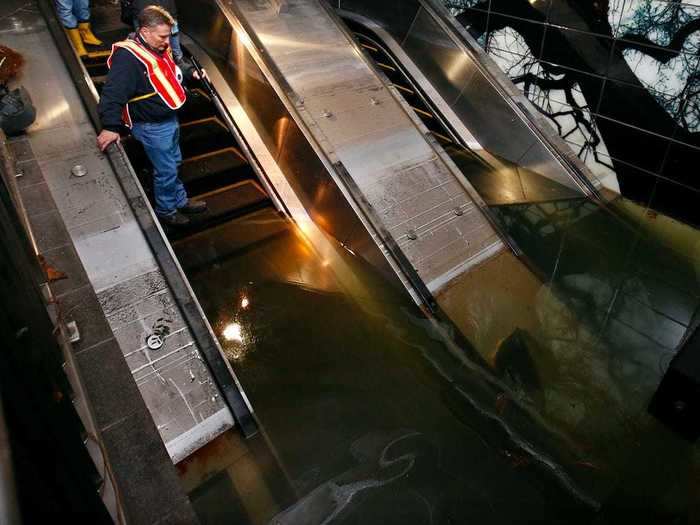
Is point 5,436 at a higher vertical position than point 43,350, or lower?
higher

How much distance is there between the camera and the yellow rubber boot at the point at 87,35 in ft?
16.5

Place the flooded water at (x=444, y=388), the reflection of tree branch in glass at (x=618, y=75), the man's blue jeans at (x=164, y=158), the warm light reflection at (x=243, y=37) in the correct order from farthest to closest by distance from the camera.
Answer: the warm light reflection at (x=243, y=37), the reflection of tree branch in glass at (x=618, y=75), the man's blue jeans at (x=164, y=158), the flooded water at (x=444, y=388)

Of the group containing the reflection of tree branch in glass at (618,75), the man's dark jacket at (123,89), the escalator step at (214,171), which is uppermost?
the reflection of tree branch in glass at (618,75)

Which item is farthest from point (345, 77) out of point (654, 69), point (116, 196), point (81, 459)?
point (81, 459)

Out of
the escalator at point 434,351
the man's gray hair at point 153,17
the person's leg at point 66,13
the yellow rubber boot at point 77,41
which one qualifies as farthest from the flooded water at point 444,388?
the person's leg at point 66,13

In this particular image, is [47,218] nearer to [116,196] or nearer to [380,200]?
[116,196]

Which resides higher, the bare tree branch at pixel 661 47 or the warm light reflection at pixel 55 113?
the bare tree branch at pixel 661 47

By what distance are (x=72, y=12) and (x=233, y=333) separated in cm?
415

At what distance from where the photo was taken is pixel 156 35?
317 cm

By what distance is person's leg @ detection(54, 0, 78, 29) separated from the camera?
4.53 metres

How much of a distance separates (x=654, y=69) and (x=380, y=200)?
320 centimetres

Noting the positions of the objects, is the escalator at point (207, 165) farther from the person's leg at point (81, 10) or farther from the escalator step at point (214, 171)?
the person's leg at point (81, 10)

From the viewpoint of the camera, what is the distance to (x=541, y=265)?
4273 mm

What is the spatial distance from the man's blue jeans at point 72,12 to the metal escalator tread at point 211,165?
195cm
